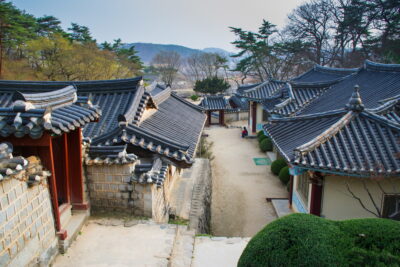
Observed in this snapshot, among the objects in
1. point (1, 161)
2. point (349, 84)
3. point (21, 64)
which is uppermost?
point (21, 64)

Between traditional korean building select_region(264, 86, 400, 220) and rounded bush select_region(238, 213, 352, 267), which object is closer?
rounded bush select_region(238, 213, 352, 267)

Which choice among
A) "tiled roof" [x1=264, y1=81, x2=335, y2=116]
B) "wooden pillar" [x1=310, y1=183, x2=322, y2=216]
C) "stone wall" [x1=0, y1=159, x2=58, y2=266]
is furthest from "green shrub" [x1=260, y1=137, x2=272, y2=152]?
"stone wall" [x1=0, y1=159, x2=58, y2=266]

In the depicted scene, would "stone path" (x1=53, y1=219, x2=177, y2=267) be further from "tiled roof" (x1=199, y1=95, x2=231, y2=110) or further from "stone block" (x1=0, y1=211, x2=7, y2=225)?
"tiled roof" (x1=199, y1=95, x2=231, y2=110)

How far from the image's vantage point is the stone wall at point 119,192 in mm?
7781

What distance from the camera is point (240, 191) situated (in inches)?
601

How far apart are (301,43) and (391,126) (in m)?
35.6

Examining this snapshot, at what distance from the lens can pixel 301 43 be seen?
4141 centimetres

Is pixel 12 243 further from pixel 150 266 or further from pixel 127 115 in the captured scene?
pixel 127 115

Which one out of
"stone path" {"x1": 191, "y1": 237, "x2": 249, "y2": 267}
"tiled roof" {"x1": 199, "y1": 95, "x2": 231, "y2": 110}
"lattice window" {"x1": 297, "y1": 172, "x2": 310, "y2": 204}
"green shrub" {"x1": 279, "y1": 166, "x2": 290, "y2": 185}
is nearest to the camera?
"stone path" {"x1": 191, "y1": 237, "x2": 249, "y2": 267}

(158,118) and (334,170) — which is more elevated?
(158,118)

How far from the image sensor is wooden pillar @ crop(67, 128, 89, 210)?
23.8ft

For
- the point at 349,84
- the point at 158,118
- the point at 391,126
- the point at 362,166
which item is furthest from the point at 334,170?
the point at 349,84

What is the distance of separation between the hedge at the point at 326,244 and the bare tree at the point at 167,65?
64.6 metres

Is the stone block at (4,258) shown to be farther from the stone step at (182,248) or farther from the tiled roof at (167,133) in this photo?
the tiled roof at (167,133)
